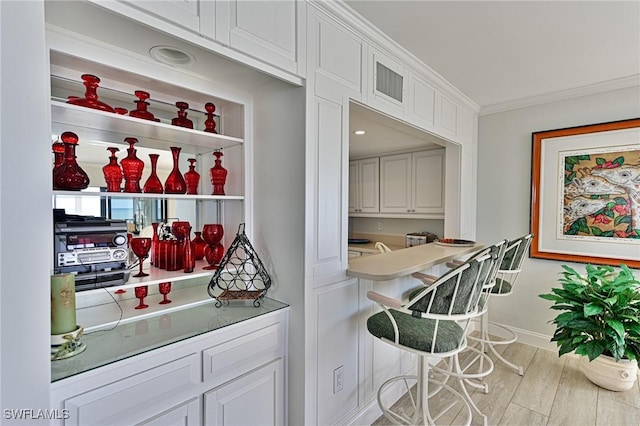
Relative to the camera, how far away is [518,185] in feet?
10.4

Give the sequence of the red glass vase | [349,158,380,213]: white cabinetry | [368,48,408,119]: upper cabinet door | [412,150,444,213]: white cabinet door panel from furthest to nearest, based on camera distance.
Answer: [349,158,380,213]: white cabinetry → [412,150,444,213]: white cabinet door panel → [368,48,408,119]: upper cabinet door → the red glass vase

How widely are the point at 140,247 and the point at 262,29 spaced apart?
1.12m

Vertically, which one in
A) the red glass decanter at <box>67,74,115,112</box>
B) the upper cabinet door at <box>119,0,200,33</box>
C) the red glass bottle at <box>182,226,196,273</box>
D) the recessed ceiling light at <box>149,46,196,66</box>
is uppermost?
the upper cabinet door at <box>119,0,200,33</box>

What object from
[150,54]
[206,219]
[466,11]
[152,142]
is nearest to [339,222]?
[206,219]

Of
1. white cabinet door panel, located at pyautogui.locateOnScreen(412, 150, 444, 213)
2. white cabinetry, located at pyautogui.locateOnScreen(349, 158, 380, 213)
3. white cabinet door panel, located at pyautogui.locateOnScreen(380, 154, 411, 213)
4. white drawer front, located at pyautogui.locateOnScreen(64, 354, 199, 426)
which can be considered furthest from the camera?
white cabinetry, located at pyautogui.locateOnScreen(349, 158, 380, 213)

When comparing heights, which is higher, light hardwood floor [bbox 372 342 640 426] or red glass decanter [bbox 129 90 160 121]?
red glass decanter [bbox 129 90 160 121]

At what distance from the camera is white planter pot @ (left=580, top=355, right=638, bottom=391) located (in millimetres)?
2258

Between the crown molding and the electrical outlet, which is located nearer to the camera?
the electrical outlet

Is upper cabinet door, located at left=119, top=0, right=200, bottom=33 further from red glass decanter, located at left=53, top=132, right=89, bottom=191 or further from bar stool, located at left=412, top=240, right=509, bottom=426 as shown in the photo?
bar stool, located at left=412, top=240, right=509, bottom=426

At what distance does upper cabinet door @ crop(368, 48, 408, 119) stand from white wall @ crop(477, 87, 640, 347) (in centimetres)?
169

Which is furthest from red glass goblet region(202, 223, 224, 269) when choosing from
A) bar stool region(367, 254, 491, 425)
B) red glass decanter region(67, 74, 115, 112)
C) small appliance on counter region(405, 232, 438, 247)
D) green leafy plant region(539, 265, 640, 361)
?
small appliance on counter region(405, 232, 438, 247)

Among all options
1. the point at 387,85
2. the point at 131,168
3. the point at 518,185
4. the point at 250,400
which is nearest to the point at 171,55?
the point at 131,168

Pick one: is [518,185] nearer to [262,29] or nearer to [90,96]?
[262,29]

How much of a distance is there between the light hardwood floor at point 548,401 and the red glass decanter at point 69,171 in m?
2.17
